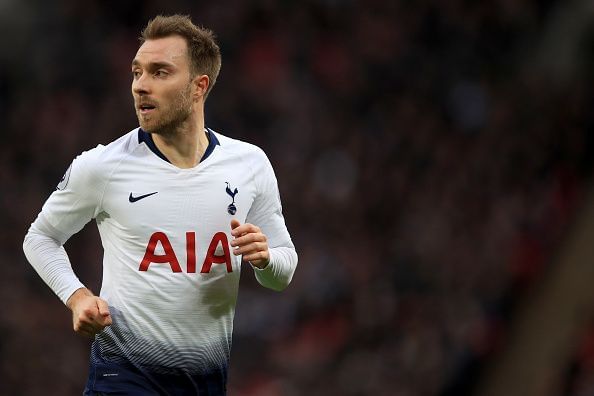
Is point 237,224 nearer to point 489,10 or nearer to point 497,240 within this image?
point 497,240

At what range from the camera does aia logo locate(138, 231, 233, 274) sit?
3.85m

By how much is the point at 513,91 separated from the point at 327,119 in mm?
2138

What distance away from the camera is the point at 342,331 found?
377 inches

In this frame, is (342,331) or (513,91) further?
(513,91)

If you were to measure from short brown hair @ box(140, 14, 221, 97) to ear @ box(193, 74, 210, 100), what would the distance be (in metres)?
0.02

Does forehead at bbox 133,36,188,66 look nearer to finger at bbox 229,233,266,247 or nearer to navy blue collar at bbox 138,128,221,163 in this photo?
navy blue collar at bbox 138,128,221,163

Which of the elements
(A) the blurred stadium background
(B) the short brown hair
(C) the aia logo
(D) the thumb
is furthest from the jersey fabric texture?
(A) the blurred stadium background

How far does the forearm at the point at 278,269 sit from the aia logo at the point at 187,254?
0.16 metres

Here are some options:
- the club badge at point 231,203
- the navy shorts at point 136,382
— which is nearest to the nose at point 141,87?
the club badge at point 231,203

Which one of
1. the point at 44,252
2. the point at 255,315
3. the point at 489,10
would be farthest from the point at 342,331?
the point at 44,252

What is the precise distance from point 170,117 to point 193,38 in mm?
306

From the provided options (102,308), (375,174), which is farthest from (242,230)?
(375,174)

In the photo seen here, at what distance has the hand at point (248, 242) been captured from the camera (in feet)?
11.8

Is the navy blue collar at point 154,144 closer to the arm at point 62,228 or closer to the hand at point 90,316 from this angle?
the arm at point 62,228
